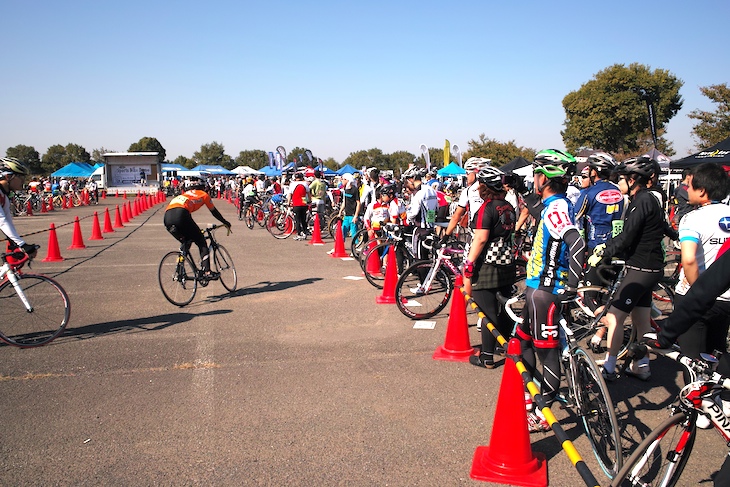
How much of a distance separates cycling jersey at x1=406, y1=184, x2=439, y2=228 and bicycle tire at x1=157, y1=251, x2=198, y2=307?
146 inches

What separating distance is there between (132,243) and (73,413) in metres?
11.6

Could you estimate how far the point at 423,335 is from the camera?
21.5 feet

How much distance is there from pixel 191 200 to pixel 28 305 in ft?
8.82

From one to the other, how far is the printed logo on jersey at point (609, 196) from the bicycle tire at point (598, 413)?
134 inches

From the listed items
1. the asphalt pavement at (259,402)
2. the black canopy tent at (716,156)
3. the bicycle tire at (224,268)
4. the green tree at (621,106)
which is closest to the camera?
the asphalt pavement at (259,402)

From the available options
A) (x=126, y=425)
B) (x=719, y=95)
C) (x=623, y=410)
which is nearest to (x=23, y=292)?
(x=126, y=425)

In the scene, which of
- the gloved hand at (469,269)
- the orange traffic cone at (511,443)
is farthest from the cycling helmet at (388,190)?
the orange traffic cone at (511,443)

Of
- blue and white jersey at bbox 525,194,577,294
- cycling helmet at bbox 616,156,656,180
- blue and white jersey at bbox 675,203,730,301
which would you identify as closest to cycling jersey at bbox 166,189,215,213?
blue and white jersey at bbox 525,194,577,294

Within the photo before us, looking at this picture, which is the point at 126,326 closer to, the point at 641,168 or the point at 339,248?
the point at 641,168

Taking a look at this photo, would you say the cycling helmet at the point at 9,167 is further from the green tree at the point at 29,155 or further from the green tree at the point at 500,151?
the green tree at the point at 29,155

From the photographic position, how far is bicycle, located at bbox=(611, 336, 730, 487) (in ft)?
8.14

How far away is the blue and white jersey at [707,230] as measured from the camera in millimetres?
3666

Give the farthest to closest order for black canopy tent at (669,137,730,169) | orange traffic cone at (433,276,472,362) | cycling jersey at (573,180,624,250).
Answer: black canopy tent at (669,137,730,169) < cycling jersey at (573,180,624,250) < orange traffic cone at (433,276,472,362)

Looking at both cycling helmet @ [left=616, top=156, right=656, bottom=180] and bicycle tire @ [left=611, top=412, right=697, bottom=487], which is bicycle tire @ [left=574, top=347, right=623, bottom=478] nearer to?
bicycle tire @ [left=611, top=412, right=697, bottom=487]
